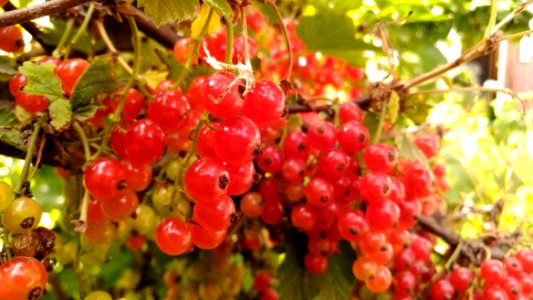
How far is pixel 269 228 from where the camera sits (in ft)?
2.70

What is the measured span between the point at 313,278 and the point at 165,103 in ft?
1.33

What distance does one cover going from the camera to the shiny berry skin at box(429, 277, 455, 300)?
2.58 ft

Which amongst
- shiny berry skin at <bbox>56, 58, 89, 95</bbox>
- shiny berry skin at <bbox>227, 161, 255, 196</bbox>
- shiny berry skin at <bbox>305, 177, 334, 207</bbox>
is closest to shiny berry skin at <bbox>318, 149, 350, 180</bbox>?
shiny berry skin at <bbox>305, 177, 334, 207</bbox>

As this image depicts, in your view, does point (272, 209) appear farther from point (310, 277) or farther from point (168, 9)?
point (168, 9)

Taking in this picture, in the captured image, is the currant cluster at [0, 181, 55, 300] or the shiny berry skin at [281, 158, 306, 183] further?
the shiny berry skin at [281, 158, 306, 183]

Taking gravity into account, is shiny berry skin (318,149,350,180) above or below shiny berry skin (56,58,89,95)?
below

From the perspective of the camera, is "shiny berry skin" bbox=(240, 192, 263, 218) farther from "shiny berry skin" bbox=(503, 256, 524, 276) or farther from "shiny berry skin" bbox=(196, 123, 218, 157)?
"shiny berry skin" bbox=(503, 256, 524, 276)

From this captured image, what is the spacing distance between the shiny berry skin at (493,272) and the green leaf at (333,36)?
1.48 feet

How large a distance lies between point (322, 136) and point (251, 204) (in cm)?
14

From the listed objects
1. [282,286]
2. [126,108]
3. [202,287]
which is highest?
[126,108]

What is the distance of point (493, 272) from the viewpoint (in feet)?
2.42

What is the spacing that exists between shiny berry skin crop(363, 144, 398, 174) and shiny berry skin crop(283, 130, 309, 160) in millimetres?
87

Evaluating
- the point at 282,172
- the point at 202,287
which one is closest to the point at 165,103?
the point at 282,172

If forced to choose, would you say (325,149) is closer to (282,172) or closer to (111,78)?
(282,172)
